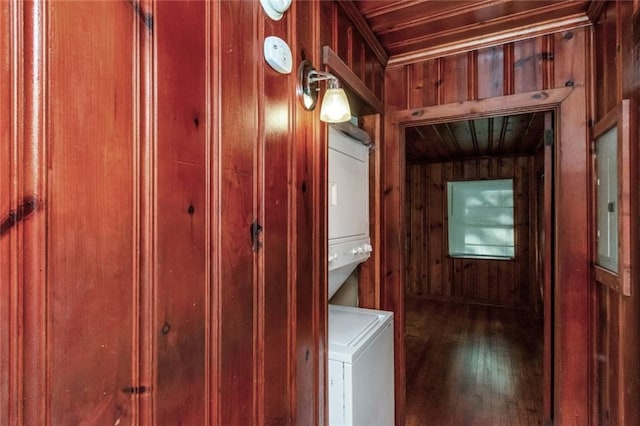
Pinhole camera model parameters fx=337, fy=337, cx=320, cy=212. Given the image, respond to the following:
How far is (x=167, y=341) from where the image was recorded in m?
0.68

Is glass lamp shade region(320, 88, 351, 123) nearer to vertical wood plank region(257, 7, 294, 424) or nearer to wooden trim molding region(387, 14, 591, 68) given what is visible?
vertical wood plank region(257, 7, 294, 424)

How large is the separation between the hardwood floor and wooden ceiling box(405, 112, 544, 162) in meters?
2.22

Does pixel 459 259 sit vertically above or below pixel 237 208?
below

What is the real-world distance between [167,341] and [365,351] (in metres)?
1.03

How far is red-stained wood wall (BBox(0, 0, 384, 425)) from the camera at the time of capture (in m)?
0.48

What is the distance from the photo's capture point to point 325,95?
3.72 feet

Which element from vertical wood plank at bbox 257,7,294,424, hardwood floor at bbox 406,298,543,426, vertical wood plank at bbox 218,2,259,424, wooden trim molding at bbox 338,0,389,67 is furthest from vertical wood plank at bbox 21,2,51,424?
hardwood floor at bbox 406,298,543,426

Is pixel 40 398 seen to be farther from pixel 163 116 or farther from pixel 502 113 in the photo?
pixel 502 113

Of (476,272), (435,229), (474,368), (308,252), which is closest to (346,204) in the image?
(308,252)

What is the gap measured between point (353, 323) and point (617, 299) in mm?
1103

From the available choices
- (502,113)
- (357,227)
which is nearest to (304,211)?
(357,227)

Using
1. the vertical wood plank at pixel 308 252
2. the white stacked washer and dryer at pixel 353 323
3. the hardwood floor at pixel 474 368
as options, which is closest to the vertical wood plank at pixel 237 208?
the vertical wood plank at pixel 308 252

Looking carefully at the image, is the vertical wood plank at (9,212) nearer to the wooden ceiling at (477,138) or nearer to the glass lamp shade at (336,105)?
the glass lamp shade at (336,105)

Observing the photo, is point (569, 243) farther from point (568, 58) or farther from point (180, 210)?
point (180, 210)
